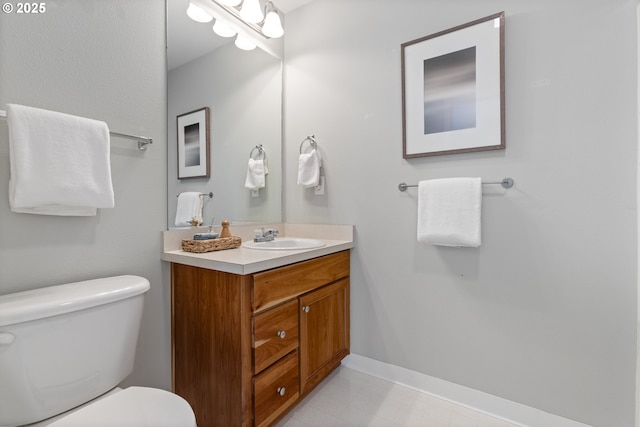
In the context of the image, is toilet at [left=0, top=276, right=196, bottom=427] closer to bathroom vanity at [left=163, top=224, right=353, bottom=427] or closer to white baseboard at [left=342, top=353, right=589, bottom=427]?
bathroom vanity at [left=163, top=224, right=353, bottom=427]

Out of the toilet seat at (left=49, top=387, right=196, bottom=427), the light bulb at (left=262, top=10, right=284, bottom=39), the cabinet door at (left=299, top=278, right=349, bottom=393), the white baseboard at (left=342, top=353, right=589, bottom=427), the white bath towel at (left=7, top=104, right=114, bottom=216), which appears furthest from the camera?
the light bulb at (left=262, top=10, right=284, bottom=39)

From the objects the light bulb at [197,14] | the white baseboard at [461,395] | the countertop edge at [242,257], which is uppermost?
the light bulb at [197,14]

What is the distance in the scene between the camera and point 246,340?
115cm

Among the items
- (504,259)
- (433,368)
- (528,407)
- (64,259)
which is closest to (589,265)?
(504,259)

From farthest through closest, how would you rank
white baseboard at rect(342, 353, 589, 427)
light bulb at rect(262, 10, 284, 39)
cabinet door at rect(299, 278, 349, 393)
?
1. light bulb at rect(262, 10, 284, 39)
2. cabinet door at rect(299, 278, 349, 393)
3. white baseboard at rect(342, 353, 589, 427)

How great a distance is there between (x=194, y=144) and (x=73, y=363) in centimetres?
105

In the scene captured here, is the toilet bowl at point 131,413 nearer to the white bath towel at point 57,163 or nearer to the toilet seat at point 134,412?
the toilet seat at point 134,412

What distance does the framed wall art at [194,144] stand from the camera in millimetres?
1503

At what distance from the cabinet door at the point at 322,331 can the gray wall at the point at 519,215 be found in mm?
119

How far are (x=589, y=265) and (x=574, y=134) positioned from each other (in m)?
0.54

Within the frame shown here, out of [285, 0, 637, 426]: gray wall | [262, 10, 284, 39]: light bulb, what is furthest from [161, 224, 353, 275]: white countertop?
[262, 10, 284, 39]: light bulb

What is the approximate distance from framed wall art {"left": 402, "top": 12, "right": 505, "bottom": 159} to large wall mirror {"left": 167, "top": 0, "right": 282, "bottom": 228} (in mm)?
898

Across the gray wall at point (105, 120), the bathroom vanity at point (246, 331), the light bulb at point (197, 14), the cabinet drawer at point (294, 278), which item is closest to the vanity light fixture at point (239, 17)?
the light bulb at point (197, 14)

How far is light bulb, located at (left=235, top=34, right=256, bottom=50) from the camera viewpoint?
1.81 metres
